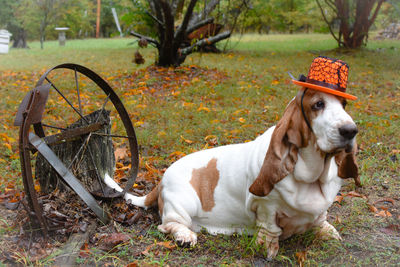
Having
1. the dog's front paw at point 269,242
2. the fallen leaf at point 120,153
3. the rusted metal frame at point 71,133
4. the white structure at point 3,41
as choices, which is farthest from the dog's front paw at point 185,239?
the white structure at point 3,41

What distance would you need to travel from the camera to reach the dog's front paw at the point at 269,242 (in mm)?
2656

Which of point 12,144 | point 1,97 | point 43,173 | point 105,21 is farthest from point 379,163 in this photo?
point 105,21

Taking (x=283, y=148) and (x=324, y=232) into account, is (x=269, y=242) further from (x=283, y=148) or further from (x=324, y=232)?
(x=283, y=148)

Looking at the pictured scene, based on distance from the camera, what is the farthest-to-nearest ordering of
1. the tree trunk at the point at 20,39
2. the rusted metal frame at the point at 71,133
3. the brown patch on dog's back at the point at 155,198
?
1. the tree trunk at the point at 20,39
2. the brown patch on dog's back at the point at 155,198
3. the rusted metal frame at the point at 71,133

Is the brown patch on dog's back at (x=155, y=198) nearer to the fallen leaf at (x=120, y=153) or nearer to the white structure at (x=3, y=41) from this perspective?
the fallen leaf at (x=120, y=153)

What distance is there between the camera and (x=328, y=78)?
7.25ft

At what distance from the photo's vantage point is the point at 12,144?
4883 mm

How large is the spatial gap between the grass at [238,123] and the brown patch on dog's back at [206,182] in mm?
268

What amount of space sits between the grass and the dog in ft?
0.44

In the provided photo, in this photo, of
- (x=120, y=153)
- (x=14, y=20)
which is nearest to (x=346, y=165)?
(x=120, y=153)

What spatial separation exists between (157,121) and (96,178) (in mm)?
2400

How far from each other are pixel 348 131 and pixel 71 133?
2.01 meters

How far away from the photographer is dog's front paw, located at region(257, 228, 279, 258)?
2656 mm

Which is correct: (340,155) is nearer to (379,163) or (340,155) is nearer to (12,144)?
(379,163)
